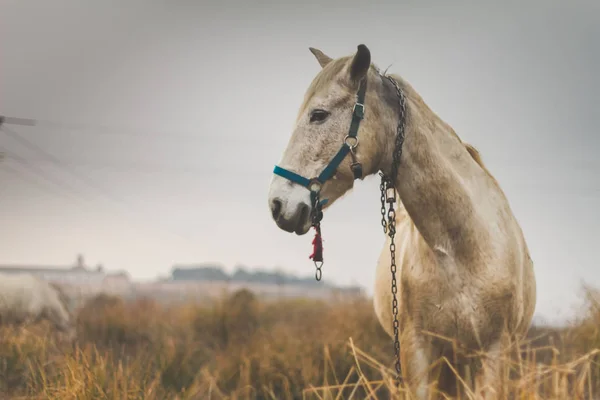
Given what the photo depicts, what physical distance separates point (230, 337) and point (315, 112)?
899 centimetres

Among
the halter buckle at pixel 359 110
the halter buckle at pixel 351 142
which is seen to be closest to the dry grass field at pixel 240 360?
the halter buckle at pixel 351 142

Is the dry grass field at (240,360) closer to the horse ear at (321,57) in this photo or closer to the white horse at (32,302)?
the white horse at (32,302)

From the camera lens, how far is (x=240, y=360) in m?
6.96

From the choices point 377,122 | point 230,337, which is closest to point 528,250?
point 377,122

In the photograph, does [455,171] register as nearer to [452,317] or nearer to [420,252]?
[420,252]

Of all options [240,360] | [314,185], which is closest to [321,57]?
[314,185]

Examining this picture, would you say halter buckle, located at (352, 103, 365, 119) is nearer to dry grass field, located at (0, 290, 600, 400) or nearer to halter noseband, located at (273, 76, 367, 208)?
halter noseband, located at (273, 76, 367, 208)

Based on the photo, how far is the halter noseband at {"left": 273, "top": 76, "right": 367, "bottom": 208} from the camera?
2639mm

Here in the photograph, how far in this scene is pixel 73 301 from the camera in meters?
16.6

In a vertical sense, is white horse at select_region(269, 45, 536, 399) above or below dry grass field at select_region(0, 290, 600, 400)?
above

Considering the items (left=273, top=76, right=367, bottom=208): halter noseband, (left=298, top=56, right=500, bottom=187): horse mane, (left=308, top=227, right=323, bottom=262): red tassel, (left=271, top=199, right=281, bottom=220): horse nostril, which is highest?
(left=298, top=56, right=500, bottom=187): horse mane

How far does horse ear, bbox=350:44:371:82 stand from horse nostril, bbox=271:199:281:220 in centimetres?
78

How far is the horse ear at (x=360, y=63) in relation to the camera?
8.84 ft

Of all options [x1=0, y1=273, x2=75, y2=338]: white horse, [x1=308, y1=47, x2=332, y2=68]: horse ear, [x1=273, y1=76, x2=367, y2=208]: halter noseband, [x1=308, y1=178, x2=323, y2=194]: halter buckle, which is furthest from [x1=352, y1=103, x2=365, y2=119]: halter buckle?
[x1=0, y1=273, x2=75, y2=338]: white horse
